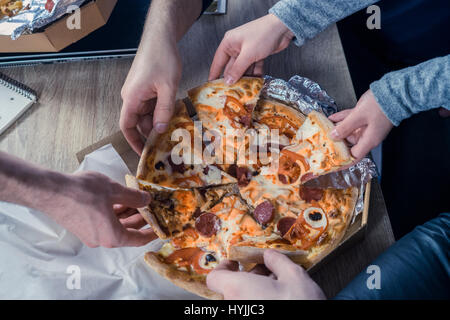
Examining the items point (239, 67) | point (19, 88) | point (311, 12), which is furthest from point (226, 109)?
point (19, 88)

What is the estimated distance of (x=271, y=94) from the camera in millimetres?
1460

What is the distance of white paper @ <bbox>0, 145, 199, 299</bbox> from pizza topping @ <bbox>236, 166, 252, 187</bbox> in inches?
17.3

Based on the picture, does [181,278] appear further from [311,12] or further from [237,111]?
[311,12]

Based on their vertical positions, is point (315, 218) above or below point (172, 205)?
below

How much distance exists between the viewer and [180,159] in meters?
1.42

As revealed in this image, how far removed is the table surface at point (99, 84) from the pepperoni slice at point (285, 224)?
14.6 inches

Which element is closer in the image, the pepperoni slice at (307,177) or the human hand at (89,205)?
the human hand at (89,205)

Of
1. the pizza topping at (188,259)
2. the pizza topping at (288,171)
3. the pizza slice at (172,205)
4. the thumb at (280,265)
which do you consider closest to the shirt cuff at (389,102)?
the pizza topping at (288,171)

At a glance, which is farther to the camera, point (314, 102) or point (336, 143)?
point (314, 102)

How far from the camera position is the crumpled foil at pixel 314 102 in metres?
1.29

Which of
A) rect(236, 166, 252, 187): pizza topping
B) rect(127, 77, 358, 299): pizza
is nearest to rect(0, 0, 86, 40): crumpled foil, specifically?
rect(127, 77, 358, 299): pizza

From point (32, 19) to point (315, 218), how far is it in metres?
1.37

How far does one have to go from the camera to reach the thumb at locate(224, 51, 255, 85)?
1.37m

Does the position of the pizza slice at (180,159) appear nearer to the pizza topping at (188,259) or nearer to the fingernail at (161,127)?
the fingernail at (161,127)
